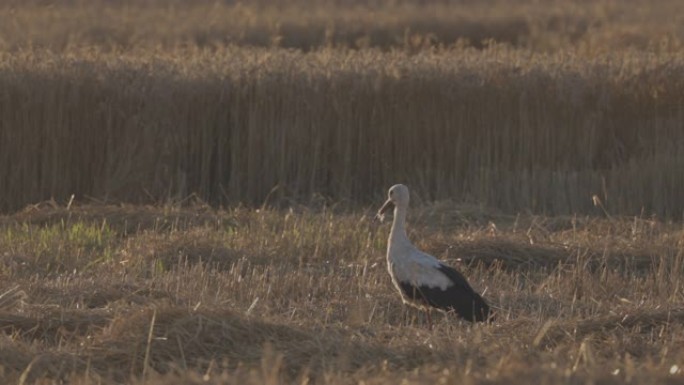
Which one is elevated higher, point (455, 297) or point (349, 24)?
point (455, 297)

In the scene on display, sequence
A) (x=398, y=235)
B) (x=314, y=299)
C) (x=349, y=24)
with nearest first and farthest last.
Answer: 1. (x=314, y=299)
2. (x=398, y=235)
3. (x=349, y=24)

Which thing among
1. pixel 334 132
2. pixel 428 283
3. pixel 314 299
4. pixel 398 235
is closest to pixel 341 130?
pixel 334 132

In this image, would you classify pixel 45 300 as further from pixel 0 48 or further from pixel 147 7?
A: pixel 147 7

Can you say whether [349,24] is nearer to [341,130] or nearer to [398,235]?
[341,130]

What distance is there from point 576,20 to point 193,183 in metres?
13.9

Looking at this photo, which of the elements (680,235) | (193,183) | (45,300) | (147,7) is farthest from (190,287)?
(147,7)

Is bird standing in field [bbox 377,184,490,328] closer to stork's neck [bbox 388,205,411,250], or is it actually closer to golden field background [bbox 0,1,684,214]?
stork's neck [bbox 388,205,411,250]

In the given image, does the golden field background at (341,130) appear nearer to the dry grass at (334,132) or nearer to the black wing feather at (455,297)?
the dry grass at (334,132)

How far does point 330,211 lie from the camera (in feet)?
41.6

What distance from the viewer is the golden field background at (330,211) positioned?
6922 millimetres

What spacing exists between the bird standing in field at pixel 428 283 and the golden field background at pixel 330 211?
14 cm

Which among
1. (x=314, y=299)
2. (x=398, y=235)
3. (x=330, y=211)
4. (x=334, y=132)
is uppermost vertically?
(x=398, y=235)

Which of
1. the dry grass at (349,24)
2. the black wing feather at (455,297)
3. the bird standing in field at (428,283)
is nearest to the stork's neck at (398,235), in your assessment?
the bird standing in field at (428,283)

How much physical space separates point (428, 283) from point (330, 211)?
4160 mm
